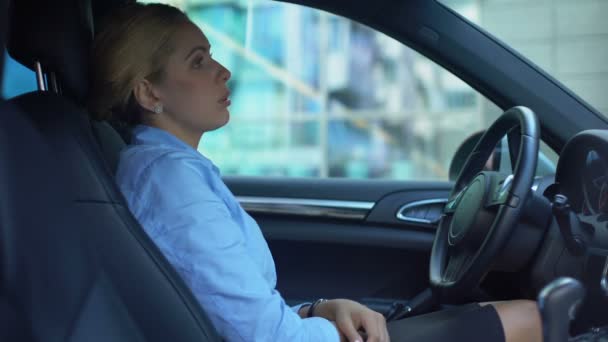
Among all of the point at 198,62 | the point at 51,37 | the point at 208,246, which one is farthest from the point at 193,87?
the point at 208,246

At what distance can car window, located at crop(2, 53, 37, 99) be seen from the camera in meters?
1.38

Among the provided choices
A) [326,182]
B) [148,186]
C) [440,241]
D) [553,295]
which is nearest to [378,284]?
[326,182]

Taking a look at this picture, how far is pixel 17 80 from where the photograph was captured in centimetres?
146

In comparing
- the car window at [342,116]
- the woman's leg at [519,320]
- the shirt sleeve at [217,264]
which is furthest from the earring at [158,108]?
the car window at [342,116]

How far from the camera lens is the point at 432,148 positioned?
6988 mm

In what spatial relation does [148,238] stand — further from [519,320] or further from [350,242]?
[350,242]

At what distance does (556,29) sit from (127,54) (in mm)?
5638

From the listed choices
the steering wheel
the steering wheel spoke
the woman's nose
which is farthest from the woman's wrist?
the woman's nose

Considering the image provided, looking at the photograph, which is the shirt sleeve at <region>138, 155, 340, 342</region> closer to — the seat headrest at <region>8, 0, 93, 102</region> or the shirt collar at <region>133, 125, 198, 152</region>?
the shirt collar at <region>133, 125, 198, 152</region>

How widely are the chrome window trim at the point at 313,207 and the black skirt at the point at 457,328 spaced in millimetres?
953

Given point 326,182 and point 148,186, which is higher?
point 148,186

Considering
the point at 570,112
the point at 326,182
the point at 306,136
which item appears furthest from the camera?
the point at 306,136

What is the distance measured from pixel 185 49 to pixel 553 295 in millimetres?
909

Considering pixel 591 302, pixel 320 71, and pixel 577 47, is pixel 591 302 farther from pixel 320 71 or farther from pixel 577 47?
pixel 320 71
